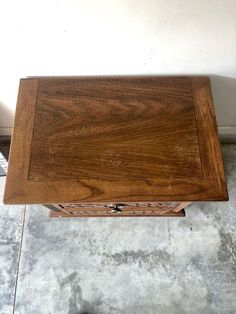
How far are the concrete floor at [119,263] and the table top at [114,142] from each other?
472mm

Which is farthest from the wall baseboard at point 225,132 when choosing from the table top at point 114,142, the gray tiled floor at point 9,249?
the table top at point 114,142

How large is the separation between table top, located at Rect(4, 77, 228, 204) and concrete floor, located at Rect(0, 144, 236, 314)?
47cm

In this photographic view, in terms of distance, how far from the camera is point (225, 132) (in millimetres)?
1234

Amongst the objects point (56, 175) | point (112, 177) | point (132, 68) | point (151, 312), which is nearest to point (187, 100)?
point (132, 68)

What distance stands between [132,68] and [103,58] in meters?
0.09

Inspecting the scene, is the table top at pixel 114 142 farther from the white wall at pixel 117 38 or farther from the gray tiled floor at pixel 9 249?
the gray tiled floor at pixel 9 249

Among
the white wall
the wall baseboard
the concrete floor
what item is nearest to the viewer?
the white wall

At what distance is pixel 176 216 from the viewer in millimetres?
1169

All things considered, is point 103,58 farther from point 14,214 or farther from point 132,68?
point 14,214

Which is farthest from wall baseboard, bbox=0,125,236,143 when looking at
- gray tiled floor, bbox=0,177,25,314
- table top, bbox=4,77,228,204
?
table top, bbox=4,77,228,204

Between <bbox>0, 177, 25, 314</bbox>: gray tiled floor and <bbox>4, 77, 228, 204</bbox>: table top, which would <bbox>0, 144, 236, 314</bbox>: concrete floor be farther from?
<bbox>4, 77, 228, 204</bbox>: table top

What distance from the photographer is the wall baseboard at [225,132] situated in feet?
3.95

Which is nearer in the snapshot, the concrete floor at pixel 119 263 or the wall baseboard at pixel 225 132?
the concrete floor at pixel 119 263

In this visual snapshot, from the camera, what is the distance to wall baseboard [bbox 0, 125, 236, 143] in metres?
1.20
